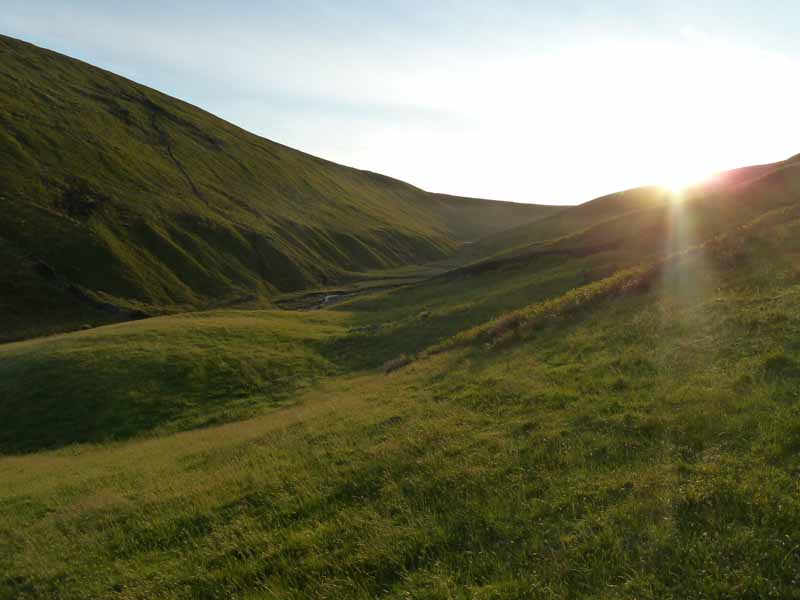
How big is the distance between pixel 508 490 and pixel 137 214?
358ft

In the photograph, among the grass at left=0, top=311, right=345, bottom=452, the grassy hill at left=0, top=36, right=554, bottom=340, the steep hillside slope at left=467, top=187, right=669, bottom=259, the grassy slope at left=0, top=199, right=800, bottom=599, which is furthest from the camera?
the steep hillside slope at left=467, top=187, right=669, bottom=259

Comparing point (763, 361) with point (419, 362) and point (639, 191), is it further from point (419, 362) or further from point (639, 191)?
point (639, 191)

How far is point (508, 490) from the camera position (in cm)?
988

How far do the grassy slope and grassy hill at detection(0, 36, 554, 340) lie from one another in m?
71.1

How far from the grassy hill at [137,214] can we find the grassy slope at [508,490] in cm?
7105

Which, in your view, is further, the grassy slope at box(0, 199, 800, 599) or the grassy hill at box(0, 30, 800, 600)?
the grassy hill at box(0, 30, 800, 600)

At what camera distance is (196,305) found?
87562mm

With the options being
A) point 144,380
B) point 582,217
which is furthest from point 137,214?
point 582,217

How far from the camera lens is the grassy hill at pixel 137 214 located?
8131 cm

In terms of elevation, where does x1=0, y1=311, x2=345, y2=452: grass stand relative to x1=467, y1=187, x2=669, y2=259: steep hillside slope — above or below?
below

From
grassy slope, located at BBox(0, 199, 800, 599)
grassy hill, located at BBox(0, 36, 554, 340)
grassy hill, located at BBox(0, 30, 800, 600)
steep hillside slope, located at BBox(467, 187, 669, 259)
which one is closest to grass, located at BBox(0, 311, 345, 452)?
grassy hill, located at BBox(0, 30, 800, 600)

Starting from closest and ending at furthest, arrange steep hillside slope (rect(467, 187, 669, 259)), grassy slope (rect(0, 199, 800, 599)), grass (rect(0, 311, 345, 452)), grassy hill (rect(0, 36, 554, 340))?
grassy slope (rect(0, 199, 800, 599))
grass (rect(0, 311, 345, 452))
grassy hill (rect(0, 36, 554, 340))
steep hillside slope (rect(467, 187, 669, 259))

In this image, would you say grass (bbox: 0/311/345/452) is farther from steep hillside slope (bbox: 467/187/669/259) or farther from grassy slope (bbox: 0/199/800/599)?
steep hillside slope (bbox: 467/187/669/259)

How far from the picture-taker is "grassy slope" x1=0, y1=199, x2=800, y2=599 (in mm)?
7516
